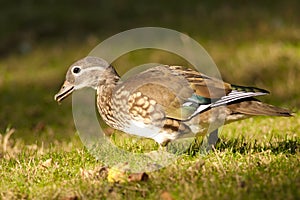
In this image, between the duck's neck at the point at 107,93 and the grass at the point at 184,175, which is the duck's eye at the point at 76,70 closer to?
the duck's neck at the point at 107,93

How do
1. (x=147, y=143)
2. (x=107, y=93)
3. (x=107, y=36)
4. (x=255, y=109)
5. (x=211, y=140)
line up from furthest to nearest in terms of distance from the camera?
(x=107, y=36) < (x=147, y=143) < (x=107, y=93) < (x=211, y=140) < (x=255, y=109)

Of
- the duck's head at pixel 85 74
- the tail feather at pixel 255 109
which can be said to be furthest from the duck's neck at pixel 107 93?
the tail feather at pixel 255 109

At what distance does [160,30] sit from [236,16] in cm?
174

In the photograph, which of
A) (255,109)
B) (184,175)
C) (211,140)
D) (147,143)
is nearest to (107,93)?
(147,143)

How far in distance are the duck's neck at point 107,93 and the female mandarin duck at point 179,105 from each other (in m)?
0.19

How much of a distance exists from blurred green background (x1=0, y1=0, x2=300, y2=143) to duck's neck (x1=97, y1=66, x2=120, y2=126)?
2.08 m

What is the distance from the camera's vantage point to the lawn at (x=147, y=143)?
4.88 metres

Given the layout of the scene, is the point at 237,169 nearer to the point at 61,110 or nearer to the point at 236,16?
the point at 61,110

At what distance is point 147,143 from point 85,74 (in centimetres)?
93

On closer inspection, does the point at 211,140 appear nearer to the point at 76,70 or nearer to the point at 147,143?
the point at 147,143

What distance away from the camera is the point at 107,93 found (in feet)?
20.6

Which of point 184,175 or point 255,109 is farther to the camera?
point 255,109

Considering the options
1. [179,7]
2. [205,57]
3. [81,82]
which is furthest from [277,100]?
[179,7]

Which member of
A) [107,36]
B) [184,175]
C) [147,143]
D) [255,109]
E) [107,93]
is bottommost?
[184,175]
